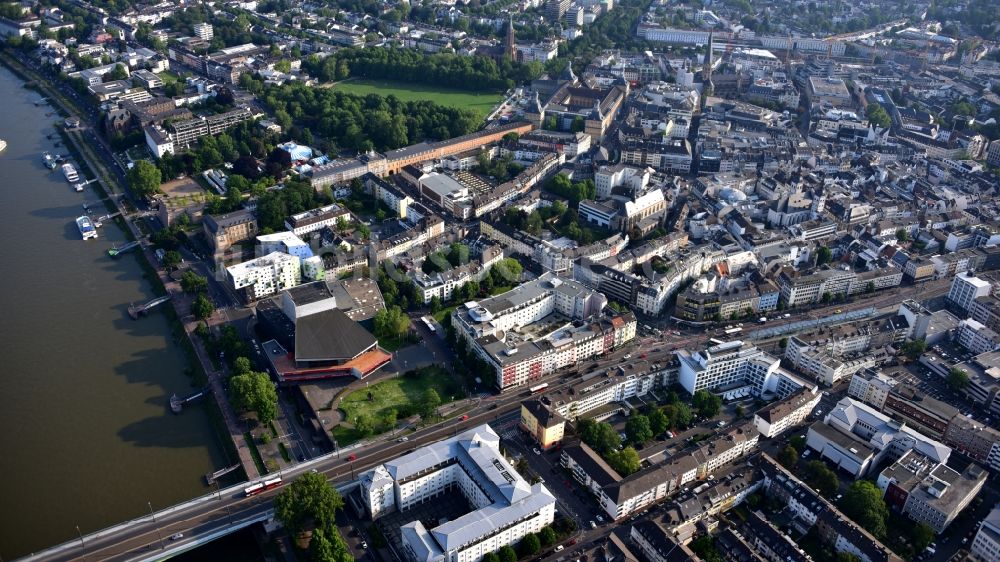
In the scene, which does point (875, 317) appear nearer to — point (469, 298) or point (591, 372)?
point (591, 372)

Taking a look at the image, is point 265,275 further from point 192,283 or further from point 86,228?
point 86,228

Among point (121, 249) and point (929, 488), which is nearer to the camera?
point (929, 488)

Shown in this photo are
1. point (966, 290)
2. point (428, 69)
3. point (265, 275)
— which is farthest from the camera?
point (428, 69)

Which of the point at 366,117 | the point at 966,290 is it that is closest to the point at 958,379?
the point at 966,290

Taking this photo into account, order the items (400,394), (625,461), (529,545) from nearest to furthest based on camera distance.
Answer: (529,545) → (625,461) → (400,394)

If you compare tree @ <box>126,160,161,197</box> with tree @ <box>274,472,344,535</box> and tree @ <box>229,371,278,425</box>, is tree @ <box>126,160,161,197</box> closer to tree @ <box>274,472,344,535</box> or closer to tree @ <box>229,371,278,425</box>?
tree @ <box>229,371,278,425</box>

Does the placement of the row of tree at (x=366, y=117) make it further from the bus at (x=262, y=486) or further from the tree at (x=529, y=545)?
the tree at (x=529, y=545)

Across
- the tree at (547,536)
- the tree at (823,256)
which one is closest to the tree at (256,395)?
the tree at (547,536)
